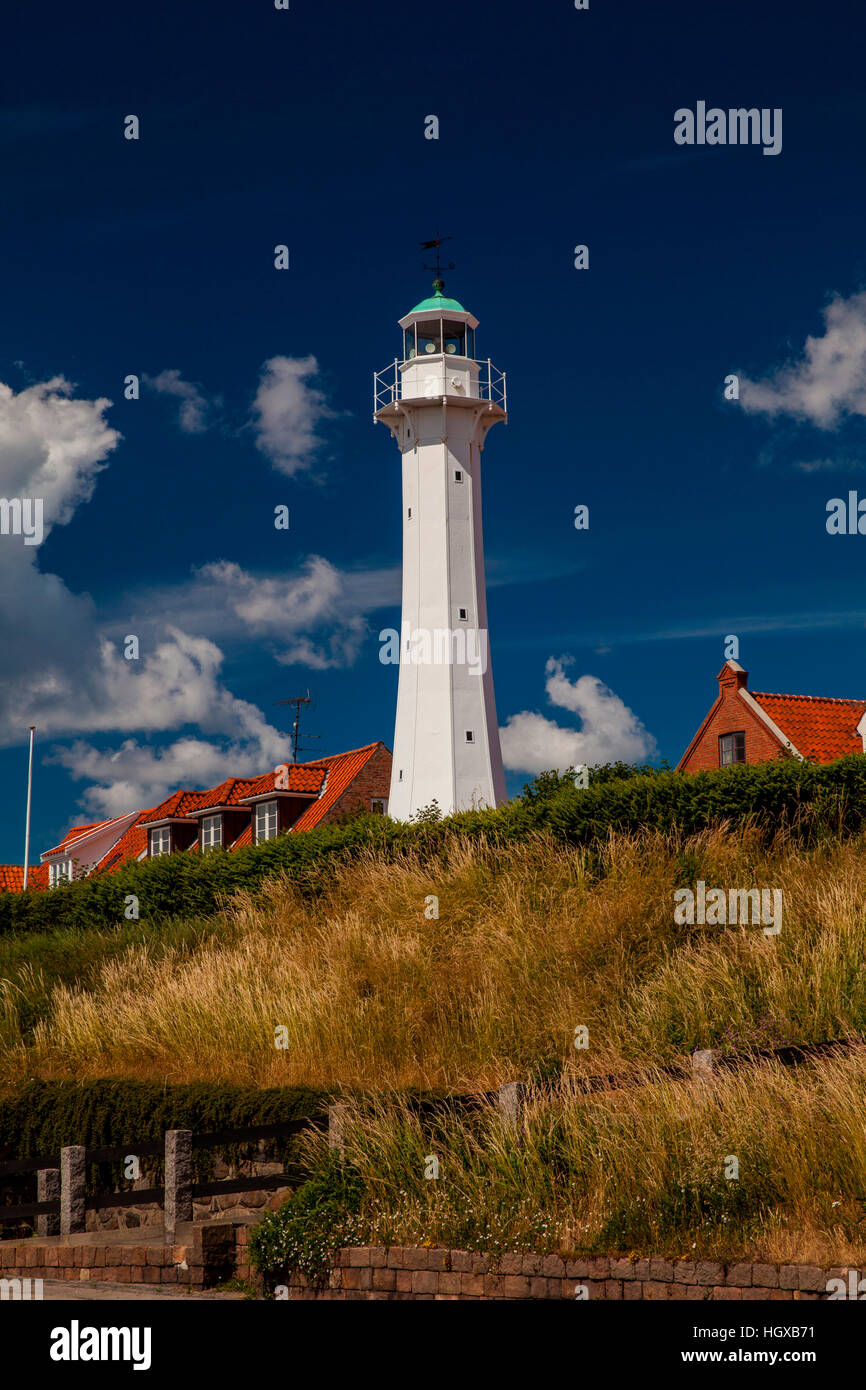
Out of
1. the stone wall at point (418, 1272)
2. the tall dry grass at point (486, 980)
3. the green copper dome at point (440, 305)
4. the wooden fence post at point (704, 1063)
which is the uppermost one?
the green copper dome at point (440, 305)

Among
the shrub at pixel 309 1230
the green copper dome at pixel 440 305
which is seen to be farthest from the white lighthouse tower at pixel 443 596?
the shrub at pixel 309 1230

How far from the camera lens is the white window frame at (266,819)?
41719 mm

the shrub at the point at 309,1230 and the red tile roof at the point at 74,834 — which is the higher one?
the red tile roof at the point at 74,834

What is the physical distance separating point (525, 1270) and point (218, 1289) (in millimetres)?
3309

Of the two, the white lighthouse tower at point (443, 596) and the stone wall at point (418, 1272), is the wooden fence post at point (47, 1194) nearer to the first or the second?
the stone wall at point (418, 1272)

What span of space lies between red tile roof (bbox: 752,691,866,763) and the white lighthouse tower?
25.6 feet

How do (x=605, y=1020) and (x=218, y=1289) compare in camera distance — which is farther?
(x=605, y=1020)

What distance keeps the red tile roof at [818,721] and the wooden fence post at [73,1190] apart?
79.0ft

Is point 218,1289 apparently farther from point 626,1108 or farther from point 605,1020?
point 605,1020

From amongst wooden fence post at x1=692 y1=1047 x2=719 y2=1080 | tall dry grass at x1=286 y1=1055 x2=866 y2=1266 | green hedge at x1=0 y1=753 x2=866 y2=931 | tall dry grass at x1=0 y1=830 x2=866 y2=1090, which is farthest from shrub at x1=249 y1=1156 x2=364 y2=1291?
green hedge at x1=0 y1=753 x2=866 y2=931

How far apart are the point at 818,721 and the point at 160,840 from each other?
24.2 metres

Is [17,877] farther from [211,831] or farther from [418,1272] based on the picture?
[418,1272]
